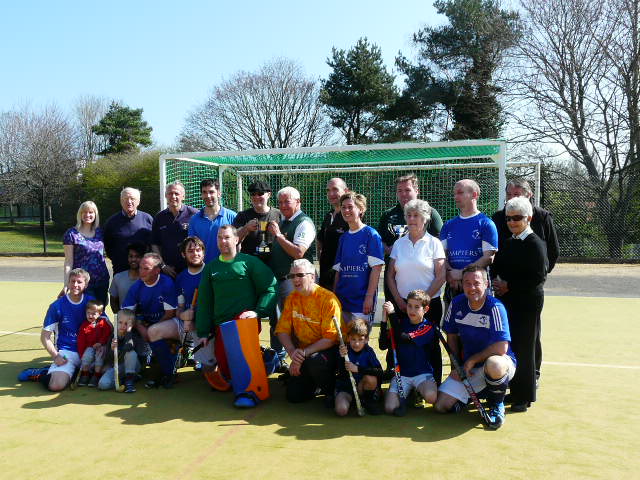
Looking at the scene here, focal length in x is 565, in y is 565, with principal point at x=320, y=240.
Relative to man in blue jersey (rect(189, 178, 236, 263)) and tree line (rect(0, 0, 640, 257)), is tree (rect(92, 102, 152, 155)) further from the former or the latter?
man in blue jersey (rect(189, 178, 236, 263))

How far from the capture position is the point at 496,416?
390cm

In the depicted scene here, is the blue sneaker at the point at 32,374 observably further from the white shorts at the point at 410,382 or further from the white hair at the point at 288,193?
the white shorts at the point at 410,382

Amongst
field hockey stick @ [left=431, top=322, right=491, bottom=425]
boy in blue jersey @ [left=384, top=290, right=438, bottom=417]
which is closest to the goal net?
boy in blue jersey @ [left=384, top=290, right=438, bottom=417]

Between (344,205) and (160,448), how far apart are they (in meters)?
2.26

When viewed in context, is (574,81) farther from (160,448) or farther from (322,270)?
(160,448)

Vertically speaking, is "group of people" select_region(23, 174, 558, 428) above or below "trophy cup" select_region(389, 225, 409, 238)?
below

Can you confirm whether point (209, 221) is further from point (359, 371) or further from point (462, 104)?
point (462, 104)

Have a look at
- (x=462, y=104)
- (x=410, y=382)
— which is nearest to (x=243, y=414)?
(x=410, y=382)

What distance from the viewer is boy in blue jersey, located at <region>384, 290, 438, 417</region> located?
4254 mm

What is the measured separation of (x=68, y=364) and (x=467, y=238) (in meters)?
3.60

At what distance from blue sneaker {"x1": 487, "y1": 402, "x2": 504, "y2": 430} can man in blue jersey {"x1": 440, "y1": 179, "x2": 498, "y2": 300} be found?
960 millimetres

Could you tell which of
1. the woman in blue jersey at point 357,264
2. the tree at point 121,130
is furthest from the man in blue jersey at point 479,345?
the tree at point 121,130

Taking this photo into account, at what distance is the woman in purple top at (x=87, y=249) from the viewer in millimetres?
5516

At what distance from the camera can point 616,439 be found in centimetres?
363
